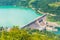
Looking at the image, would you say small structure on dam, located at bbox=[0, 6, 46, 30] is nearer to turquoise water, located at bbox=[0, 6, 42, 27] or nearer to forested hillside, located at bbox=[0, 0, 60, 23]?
turquoise water, located at bbox=[0, 6, 42, 27]

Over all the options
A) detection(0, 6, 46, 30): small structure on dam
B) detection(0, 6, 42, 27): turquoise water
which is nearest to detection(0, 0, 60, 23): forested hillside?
detection(0, 6, 46, 30): small structure on dam

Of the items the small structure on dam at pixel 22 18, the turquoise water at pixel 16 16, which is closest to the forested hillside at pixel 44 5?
the small structure on dam at pixel 22 18

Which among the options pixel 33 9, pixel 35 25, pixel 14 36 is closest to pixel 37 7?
pixel 33 9

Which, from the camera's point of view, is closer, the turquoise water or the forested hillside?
the turquoise water

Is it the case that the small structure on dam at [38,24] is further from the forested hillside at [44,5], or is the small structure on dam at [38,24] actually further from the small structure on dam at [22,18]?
the forested hillside at [44,5]

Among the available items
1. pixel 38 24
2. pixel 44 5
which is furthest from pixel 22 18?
pixel 44 5

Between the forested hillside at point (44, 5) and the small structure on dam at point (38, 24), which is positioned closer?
the small structure on dam at point (38, 24)

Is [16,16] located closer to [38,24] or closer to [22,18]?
[22,18]
